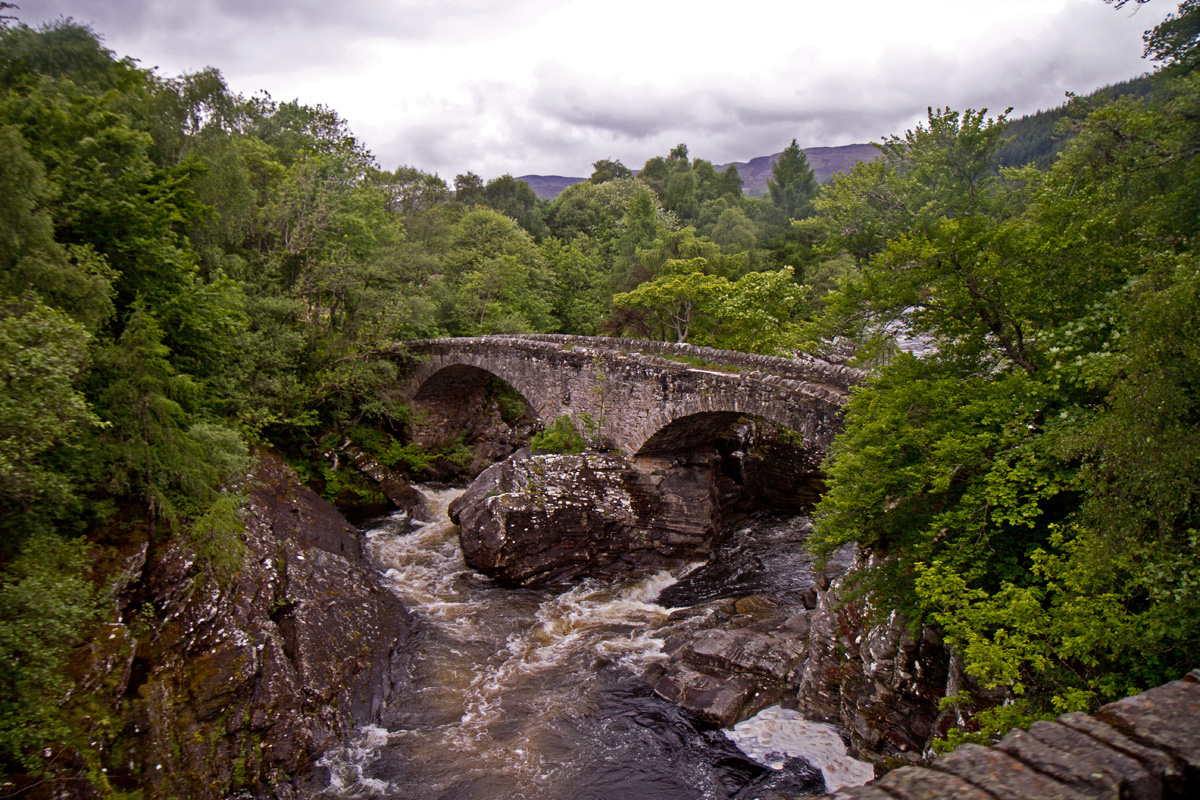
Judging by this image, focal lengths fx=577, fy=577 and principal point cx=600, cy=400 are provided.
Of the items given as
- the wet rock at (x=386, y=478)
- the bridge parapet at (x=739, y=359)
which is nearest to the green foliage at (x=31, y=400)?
the bridge parapet at (x=739, y=359)

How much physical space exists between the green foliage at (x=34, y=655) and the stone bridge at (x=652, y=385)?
39.9 ft

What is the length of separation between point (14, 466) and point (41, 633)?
6.56 feet

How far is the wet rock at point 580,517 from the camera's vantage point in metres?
15.6

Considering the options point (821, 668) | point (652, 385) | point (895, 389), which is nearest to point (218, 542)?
point (821, 668)

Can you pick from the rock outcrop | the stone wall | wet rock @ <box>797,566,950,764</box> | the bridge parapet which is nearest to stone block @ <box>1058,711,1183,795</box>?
the stone wall

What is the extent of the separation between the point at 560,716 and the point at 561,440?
Result: 29.8ft

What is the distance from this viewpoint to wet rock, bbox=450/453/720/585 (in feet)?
51.1

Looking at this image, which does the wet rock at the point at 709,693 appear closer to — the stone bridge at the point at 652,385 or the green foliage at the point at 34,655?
the stone bridge at the point at 652,385

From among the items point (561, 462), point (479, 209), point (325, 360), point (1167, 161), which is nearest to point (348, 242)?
point (325, 360)

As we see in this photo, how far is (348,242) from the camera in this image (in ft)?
76.8

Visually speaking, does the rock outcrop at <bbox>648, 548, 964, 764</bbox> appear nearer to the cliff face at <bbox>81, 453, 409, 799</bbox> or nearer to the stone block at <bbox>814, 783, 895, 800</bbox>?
the stone block at <bbox>814, 783, 895, 800</bbox>

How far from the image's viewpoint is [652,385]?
16656 mm

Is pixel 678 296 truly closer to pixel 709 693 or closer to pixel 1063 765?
pixel 709 693

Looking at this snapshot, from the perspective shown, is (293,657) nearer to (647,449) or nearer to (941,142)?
(647,449)
